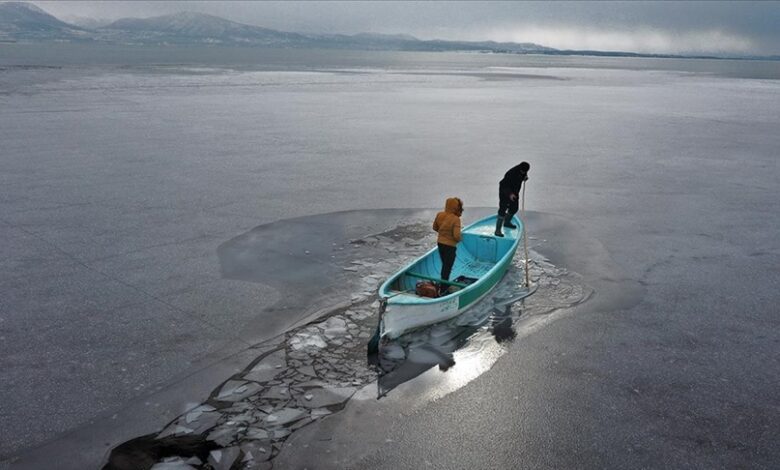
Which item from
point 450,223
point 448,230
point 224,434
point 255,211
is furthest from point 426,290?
point 255,211

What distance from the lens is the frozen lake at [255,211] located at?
8492 millimetres

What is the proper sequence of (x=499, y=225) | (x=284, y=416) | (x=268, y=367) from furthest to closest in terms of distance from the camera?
(x=499, y=225), (x=268, y=367), (x=284, y=416)

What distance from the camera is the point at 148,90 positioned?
47750 millimetres

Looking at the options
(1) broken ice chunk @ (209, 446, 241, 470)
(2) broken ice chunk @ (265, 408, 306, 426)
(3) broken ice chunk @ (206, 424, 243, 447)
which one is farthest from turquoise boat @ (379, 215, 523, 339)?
(1) broken ice chunk @ (209, 446, 241, 470)

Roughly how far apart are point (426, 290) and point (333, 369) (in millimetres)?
2385

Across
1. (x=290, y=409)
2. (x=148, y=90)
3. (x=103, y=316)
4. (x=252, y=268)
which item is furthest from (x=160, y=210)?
(x=148, y=90)

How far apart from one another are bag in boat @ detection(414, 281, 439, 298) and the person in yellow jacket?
356 millimetres

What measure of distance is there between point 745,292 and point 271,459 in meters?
9.08

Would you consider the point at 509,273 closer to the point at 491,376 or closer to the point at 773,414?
the point at 491,376

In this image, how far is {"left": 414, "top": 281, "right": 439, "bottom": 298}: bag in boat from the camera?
9.92 metres

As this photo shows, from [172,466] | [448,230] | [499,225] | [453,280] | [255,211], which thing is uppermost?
[448,230]

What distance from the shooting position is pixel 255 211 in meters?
15.3

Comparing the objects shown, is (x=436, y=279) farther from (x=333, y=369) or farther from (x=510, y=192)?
(x=510, y=192)

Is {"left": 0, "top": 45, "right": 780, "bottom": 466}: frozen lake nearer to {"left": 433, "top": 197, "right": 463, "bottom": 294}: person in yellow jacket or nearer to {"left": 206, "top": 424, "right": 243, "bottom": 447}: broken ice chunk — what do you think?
{"left": 206, "top": 424, "right": 243, "bottom": 447}: broken ice chunk
